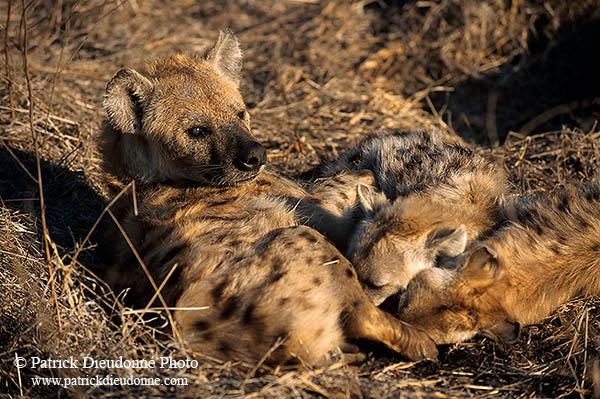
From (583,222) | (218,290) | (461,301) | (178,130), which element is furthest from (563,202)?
(178,130)

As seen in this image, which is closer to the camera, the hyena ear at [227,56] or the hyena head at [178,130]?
the hyena head at [178,130]

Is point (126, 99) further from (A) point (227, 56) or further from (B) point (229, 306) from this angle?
(B) point (229, 306)

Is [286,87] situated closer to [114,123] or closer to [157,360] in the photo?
[114,123]

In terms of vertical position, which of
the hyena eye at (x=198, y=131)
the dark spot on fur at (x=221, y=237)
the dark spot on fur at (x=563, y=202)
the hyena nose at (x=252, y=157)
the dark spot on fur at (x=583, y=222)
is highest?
the hyena eye at (x=198, y=131)

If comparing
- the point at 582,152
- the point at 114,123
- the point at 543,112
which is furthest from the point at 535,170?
the point at 114,123

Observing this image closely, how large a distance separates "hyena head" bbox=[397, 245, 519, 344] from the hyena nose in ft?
3.03

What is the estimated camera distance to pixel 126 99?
9.29 ft

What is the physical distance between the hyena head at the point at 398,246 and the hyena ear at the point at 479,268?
8 centimetres

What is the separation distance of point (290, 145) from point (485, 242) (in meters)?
1.98

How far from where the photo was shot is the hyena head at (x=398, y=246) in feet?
7.64

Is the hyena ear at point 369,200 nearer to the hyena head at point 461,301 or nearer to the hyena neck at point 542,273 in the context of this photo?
the hyena head at point 461,301

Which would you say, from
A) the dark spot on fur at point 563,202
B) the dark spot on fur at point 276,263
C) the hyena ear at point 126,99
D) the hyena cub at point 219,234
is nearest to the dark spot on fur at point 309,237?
the hyena cub at point 219,234

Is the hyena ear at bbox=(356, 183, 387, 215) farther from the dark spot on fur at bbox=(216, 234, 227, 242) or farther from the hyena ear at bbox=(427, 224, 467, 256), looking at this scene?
the dark spot on fur at bbox=(216, 234, 227, 242)

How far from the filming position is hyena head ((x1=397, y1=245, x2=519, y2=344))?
2.29m
